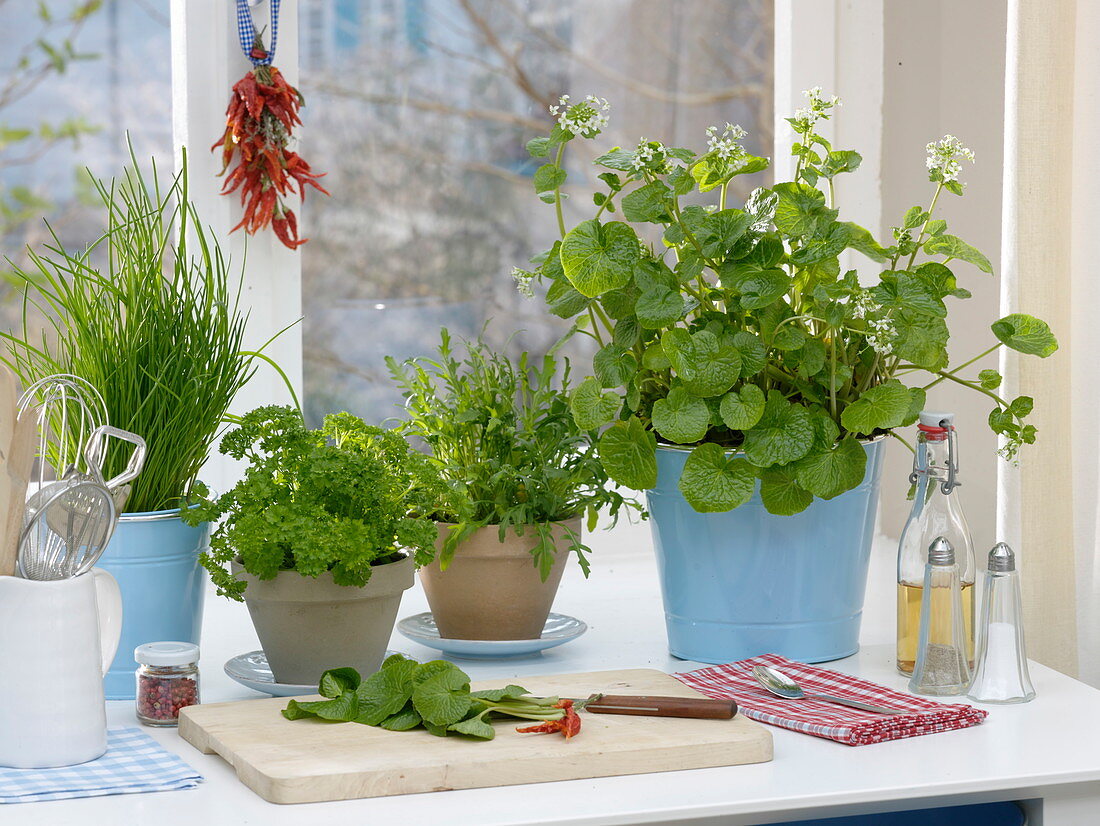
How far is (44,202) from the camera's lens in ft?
5.91

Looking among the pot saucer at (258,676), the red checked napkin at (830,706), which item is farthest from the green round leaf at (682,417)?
the pot saucer at (258,676)

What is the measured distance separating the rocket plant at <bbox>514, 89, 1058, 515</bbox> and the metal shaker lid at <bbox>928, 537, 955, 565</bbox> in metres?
0.09

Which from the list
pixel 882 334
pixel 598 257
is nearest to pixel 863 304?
pixel 882 334

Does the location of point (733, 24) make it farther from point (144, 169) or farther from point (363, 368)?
point (144, 169)

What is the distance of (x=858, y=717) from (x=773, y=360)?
0.35m

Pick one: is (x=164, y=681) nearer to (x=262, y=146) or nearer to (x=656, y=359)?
(x=656, y=359)

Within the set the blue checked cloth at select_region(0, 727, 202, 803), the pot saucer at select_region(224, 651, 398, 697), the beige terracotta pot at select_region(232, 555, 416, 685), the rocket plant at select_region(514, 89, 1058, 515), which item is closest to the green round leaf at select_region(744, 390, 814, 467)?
the rocket plant at select_region(514, 89, 1058, 515)

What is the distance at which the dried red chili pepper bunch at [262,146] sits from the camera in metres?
1.68

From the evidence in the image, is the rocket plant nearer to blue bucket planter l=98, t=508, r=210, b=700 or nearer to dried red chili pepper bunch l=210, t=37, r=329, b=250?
blue bucket planter l=98, t=508, r=210, b=700

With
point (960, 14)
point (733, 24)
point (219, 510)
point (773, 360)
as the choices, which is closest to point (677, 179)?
point (773, 360)

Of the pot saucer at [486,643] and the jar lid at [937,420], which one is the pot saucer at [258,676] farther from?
the jar lid at [937,420]

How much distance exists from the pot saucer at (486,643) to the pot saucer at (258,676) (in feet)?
0.53

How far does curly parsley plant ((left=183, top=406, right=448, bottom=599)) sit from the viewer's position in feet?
3.70

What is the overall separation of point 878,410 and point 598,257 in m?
0.29
